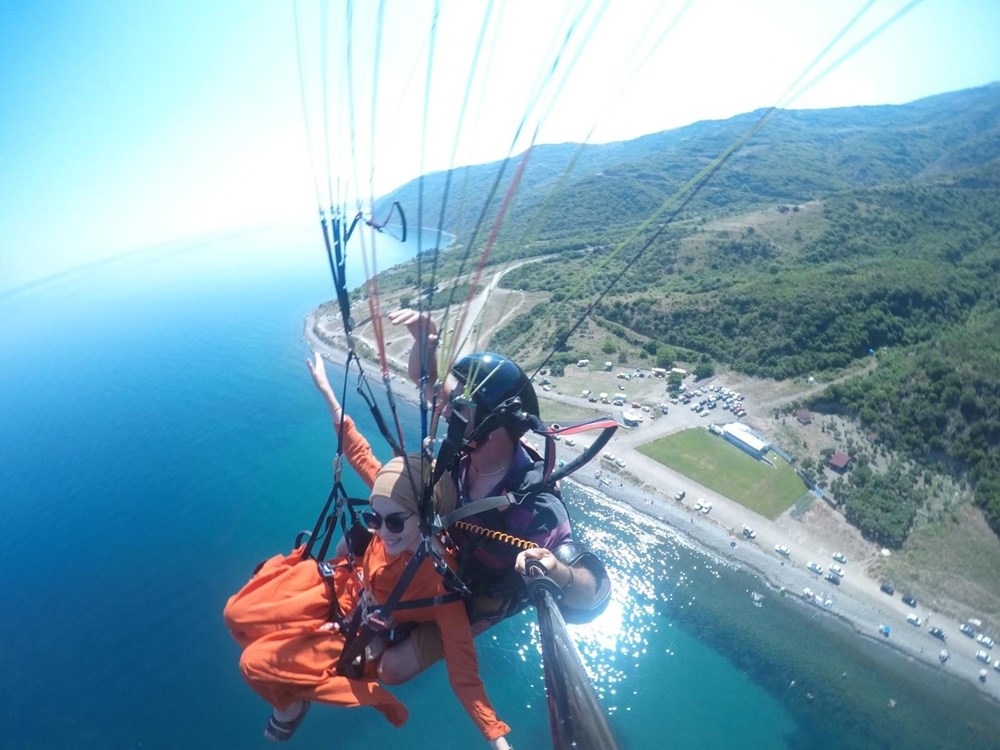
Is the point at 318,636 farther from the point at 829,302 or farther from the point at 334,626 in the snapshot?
the point at 829,302

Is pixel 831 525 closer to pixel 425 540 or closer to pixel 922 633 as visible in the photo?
pixel 922 633

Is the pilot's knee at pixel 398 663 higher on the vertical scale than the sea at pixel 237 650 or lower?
higher

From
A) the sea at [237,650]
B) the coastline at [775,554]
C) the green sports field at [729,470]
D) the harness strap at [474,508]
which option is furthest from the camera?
the green sports field at [729,470]

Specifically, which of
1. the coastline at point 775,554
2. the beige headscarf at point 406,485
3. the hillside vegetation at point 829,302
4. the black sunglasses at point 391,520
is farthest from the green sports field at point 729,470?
the black sunglasses at point 391,520

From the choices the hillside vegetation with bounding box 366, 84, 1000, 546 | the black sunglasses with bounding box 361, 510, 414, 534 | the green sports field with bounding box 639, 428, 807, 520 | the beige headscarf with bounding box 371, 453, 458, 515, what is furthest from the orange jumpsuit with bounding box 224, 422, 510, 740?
the green sports field with bounding box 639, 428, 807, 520

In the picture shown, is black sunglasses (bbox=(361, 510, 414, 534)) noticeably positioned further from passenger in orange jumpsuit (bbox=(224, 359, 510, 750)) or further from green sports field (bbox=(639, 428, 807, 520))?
green sports field (bbox=(639, 428, 807, 520))

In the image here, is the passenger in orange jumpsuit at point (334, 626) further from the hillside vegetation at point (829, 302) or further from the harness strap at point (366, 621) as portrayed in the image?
the hillside vegetation at point (829, 302)

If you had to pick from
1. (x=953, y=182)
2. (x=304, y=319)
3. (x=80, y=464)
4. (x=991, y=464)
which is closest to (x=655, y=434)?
(x=991, y=464)
